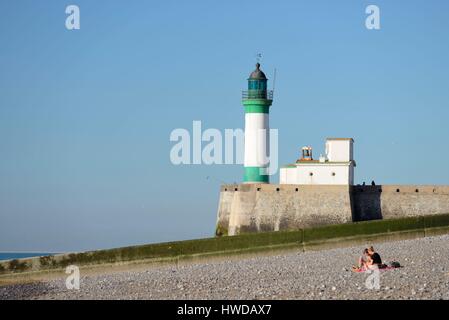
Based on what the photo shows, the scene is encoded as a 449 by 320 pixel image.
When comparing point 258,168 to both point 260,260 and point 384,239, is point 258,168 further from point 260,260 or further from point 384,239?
point 260,260

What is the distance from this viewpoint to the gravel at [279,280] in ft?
58.4

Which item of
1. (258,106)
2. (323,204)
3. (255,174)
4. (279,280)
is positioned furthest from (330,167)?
(279,280)

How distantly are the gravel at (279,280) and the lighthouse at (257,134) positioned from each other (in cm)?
1236

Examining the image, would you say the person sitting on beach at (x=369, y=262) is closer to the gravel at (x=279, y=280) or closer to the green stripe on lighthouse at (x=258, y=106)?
the gravel at (x=279, y=280)

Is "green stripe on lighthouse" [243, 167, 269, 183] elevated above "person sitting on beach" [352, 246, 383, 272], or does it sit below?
above

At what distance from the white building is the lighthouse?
1.16 m

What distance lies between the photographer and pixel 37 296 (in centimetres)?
2088

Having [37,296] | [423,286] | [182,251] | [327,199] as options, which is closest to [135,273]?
[182,251]

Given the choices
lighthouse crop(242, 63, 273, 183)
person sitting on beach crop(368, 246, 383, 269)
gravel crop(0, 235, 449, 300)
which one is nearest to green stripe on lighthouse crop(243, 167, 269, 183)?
lighthouse crop(242, 63, 273, 183)

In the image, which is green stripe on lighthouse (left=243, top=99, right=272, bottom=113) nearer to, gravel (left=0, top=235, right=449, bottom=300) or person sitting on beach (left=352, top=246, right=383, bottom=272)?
gravel (left=0, top=235, right=449, bottom=300)

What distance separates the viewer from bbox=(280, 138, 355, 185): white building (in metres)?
37.6

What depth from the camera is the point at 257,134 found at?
128 ft

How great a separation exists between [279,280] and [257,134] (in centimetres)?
1911
